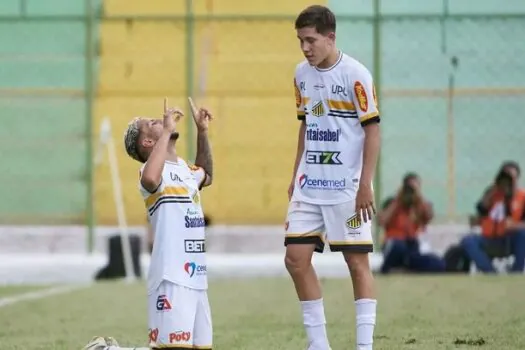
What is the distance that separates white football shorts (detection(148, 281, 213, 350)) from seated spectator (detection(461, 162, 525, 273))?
11259 millimetres

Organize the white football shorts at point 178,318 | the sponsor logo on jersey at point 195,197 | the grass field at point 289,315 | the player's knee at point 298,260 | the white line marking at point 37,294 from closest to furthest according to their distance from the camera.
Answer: the white football shorts at point 178,318
the sponsor logo on jersey at point 195,197
the player's knee at point 298,260
the grass field at point 289,315
the white line marking at point 37,294

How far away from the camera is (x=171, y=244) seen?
7379 mm

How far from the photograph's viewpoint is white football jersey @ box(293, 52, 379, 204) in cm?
839

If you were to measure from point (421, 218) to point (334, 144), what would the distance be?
33.2 feet

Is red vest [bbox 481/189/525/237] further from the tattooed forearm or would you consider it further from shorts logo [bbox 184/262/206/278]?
shorts logo [bbox 184/262/206/278]

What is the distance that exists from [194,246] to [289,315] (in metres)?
5.10

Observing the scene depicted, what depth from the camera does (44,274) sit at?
61.9 ft

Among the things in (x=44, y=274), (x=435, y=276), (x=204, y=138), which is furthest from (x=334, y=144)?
(x=44, y=274)

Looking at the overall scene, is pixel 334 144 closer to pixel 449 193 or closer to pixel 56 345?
pixel 56 345

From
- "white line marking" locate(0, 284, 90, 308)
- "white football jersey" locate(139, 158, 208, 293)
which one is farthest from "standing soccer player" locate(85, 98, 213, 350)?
"white line marking" locate(0, 284, 90, 308)

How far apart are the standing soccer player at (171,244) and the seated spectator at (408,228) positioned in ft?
35.7

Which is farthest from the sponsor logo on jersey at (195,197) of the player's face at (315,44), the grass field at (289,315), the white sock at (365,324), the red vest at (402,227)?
the red vest at (402,227)

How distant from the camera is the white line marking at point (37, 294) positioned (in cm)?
1491

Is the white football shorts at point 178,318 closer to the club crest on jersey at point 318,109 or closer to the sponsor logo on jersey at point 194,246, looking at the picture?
the sponsor logo on jersey at point 194,246
